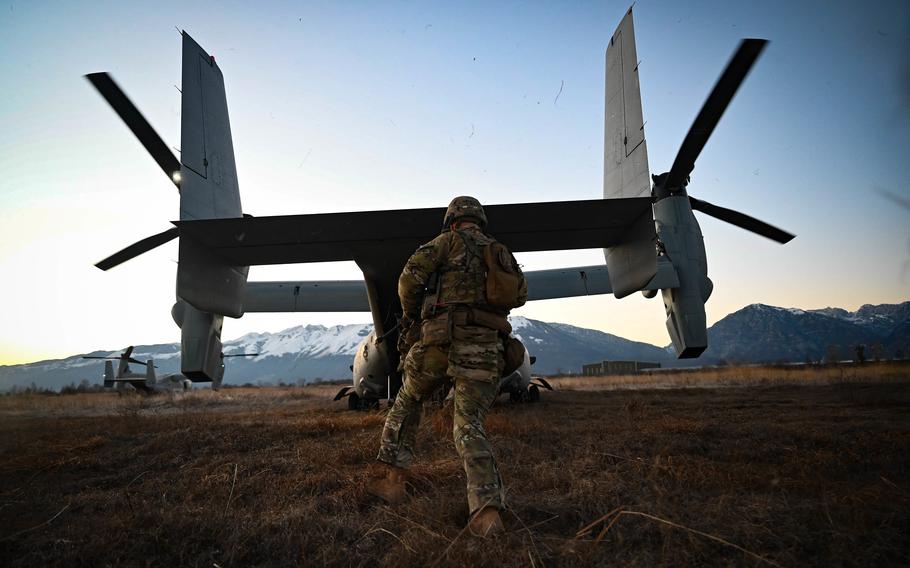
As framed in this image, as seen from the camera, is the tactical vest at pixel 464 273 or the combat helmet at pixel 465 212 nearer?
the tactical vest at pixel 464 273

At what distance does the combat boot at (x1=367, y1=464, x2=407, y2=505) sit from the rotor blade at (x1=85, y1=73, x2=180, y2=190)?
19.1ft

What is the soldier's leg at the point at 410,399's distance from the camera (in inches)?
131

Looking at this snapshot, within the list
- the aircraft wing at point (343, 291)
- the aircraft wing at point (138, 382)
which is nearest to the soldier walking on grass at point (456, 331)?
the aircraft wing at point (343, 291)

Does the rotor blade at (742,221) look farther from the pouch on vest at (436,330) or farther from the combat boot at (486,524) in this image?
the combat boot at (486,524)

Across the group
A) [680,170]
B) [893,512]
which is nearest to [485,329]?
[893,512]

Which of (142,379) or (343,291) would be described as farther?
(142,379)

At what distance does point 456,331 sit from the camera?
327cm

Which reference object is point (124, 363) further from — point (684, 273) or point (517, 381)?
point (684, 273)

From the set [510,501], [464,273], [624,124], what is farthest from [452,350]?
[624,124]

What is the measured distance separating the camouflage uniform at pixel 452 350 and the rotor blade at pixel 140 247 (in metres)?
7.13

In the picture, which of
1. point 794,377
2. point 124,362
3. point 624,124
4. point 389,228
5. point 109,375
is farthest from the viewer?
point 109,375

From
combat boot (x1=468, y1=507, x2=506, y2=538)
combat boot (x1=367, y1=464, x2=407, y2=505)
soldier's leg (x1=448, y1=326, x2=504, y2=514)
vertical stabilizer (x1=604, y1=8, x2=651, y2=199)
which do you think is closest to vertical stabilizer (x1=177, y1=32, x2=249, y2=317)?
combat boot (x1=367, y1=464, x2=407, y2=505)

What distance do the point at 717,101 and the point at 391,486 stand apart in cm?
625

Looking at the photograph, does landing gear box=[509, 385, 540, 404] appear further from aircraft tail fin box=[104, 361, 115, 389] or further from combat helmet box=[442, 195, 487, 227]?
aircraft tail fin box=[104, 361, 115, 389]
